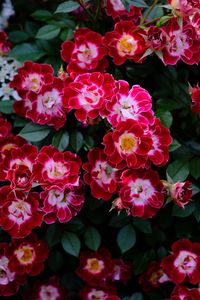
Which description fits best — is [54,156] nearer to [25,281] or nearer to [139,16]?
[25,281]

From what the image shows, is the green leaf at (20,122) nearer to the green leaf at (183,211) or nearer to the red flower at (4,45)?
the red flower at (4,45)

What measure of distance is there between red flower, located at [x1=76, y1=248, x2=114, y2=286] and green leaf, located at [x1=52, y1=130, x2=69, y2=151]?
36cm

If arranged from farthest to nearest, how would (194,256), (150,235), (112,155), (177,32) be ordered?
(150,235)
(194,256)
(177,32)
(112,155)

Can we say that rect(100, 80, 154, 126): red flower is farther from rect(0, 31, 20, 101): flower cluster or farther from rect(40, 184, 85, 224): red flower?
rect(0, 31, 20, 101): flower cluster

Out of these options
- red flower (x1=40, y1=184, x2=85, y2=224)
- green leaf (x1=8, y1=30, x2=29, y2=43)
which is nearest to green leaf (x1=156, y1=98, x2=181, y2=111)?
red flower (x1=40, y1=184, x2=85, y2=224)

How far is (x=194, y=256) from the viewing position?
5.12 ft

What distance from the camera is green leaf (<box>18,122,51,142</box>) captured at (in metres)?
1.49

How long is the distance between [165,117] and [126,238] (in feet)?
1.23

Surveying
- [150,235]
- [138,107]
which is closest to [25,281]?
[150,235]

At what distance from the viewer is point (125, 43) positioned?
1.50 metres

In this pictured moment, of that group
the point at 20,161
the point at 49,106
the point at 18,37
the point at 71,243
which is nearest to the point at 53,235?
the point at 71,243

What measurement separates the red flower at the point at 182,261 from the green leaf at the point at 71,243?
0.26m

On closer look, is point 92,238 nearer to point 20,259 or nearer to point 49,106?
point 20,259

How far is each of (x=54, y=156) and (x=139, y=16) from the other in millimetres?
565
